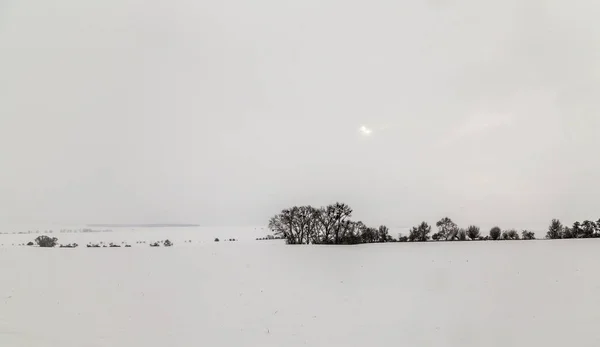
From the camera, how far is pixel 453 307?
8836 mm

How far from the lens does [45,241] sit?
2433 cm

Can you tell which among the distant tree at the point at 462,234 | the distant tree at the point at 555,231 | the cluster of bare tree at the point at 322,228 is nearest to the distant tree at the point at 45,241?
the cluster of bare tree at the point at 322,228

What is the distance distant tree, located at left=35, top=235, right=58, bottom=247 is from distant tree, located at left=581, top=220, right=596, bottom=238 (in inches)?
1622

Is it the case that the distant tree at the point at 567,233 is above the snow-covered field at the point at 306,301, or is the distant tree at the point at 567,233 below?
above

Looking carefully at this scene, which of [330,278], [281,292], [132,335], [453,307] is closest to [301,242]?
[330,278]

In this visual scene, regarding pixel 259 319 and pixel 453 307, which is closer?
pixel 259 319

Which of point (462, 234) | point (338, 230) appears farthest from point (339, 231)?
point (462, 234)

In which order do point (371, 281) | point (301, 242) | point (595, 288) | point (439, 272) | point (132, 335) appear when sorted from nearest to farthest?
point (132, 335), point (595, 288), point (371, 281), point (439, 272), point (301, 242)

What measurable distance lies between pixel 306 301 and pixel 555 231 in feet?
83.3

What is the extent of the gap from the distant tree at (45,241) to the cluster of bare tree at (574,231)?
3971 cm

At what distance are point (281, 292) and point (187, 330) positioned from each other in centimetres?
380

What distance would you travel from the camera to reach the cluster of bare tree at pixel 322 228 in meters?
26.4

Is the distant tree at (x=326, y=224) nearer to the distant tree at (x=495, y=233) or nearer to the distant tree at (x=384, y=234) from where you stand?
the distant tree at (x=384, y=234)

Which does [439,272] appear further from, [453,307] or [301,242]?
[301,242]
